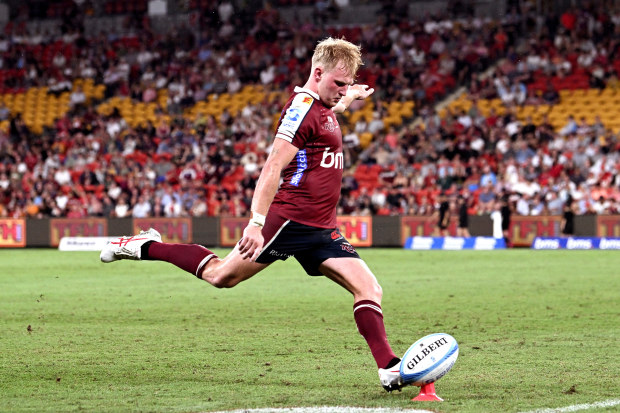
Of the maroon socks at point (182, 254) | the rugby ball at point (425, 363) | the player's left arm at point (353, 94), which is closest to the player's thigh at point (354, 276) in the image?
the rugby ball at point (425, 363)

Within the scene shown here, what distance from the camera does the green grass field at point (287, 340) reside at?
6.29 metres

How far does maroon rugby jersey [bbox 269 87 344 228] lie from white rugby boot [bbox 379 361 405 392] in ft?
3.36

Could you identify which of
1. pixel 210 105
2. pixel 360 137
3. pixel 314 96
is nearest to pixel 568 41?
pixel 360 137

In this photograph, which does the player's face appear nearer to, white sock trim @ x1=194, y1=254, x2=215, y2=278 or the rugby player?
the rugby player

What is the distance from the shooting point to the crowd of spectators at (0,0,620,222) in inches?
1098

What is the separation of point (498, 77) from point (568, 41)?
8.39 ft

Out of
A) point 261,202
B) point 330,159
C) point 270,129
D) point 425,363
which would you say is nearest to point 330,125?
point 330,159

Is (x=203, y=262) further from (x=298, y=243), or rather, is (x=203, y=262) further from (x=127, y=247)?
(x=298, y=243)

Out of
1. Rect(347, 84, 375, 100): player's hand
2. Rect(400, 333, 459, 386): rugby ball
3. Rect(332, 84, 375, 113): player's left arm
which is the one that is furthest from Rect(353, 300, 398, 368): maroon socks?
Rect(347, 84, 375, 100): player's hand

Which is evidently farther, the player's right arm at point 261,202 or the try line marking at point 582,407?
the player's right arm at point 261,202

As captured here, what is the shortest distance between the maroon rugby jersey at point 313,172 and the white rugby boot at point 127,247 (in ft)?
4.15

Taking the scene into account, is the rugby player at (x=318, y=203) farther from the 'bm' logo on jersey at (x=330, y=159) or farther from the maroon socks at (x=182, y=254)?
the maroon socks at (x=182, y=254)

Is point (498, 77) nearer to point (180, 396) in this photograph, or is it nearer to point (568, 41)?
point (568, 41)

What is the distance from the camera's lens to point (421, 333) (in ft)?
31.5
